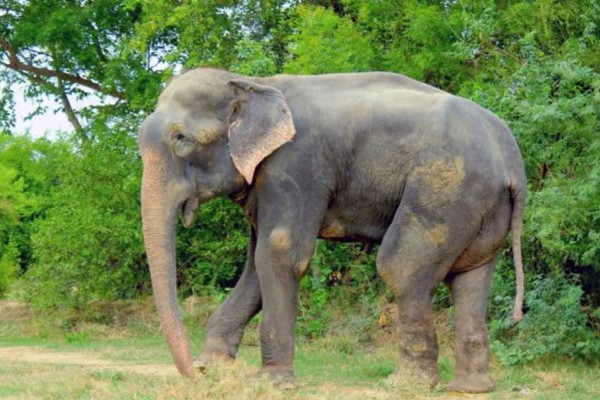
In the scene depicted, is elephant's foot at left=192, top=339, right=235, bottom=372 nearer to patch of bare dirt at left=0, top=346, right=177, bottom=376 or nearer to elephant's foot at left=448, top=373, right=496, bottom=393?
patch of bare dirt at left=0, top=346, right=177, bottom=376

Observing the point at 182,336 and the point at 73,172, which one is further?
the point at 73,172

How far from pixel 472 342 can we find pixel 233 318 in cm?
203

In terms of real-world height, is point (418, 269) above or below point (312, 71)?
below

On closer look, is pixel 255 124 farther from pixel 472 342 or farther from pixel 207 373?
pixel 472 342

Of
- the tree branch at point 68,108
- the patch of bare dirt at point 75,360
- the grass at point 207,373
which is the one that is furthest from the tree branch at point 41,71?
the patch of bare dirt at point 75,360

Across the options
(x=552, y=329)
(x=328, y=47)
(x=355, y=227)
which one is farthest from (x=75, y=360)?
(x=552, y=329)

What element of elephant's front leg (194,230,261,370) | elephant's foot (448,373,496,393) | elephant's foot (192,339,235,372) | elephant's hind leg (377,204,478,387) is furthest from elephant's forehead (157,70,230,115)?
elephant's foot (448,373,496,393)

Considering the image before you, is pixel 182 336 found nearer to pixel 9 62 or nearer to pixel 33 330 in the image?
pixel 33 330

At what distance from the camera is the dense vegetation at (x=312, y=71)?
11.1 metres

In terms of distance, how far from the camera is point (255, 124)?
30.2 feet

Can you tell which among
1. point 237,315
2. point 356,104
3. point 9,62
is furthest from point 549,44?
point 9,62

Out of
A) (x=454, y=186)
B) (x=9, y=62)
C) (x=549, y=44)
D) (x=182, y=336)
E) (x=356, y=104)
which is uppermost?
(x=9, y=62)

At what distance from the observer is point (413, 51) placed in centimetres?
1432

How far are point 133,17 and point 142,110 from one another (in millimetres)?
3438
